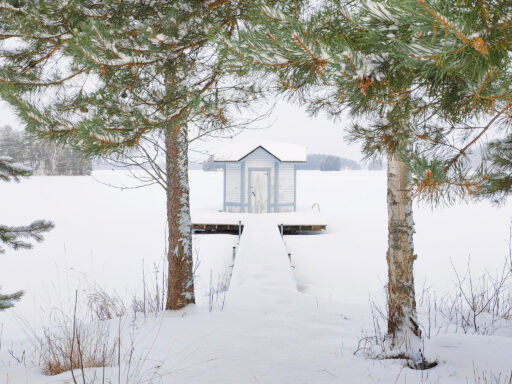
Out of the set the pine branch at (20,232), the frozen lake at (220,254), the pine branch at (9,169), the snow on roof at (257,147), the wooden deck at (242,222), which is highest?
the snow on roof at (257,147)

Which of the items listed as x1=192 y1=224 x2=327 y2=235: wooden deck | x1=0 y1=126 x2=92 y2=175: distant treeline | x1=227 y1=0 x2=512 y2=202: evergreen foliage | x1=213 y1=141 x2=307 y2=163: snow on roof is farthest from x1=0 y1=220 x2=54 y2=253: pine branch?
x1=0 y1=126 x2=92 y2=175: distant treeline

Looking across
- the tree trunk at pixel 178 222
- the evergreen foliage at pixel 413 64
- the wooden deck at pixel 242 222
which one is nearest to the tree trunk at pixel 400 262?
the evergreen foliage at pixel 413 64

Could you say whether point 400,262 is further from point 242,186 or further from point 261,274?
point 242,186

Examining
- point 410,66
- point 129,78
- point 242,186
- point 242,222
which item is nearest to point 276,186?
point 242,186

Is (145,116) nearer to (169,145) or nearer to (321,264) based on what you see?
(169,145)

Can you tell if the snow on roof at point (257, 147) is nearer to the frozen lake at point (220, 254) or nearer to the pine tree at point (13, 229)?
the frozen lake at point (220, 254)

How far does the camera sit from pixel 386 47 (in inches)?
66.1

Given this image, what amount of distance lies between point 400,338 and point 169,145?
3.31m

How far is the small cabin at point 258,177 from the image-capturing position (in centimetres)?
1439

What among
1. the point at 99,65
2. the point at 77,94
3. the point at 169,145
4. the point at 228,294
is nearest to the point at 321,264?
the point at 228,294

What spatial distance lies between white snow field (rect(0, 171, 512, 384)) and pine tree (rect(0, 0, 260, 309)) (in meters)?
1.13

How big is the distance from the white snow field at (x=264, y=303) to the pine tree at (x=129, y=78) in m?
1.13

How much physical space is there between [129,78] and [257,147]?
10914 millimetres

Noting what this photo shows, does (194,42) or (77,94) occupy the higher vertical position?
(194,42)
